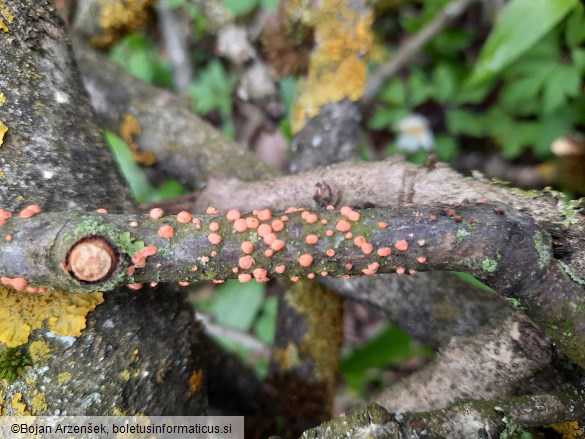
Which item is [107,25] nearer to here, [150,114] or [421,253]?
[150,114]

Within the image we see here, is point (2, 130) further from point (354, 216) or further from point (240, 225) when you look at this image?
point (354, 216)

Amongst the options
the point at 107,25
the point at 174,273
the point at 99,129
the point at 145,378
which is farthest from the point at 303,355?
the point at 107,25

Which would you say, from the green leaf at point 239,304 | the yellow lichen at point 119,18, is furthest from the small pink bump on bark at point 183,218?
the green leaf at point 239,304

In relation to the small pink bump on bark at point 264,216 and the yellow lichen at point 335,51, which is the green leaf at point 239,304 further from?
the small pink bump on bark at point 264,216

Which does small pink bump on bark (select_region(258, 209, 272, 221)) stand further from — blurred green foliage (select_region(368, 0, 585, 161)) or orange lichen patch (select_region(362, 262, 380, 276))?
blurred green foliage (select_region(368, 0, 585, 161))

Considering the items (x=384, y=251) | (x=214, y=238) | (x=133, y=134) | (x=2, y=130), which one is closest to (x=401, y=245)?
(x=384, y=251)

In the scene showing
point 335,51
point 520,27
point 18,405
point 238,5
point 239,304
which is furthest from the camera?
point 239,304
